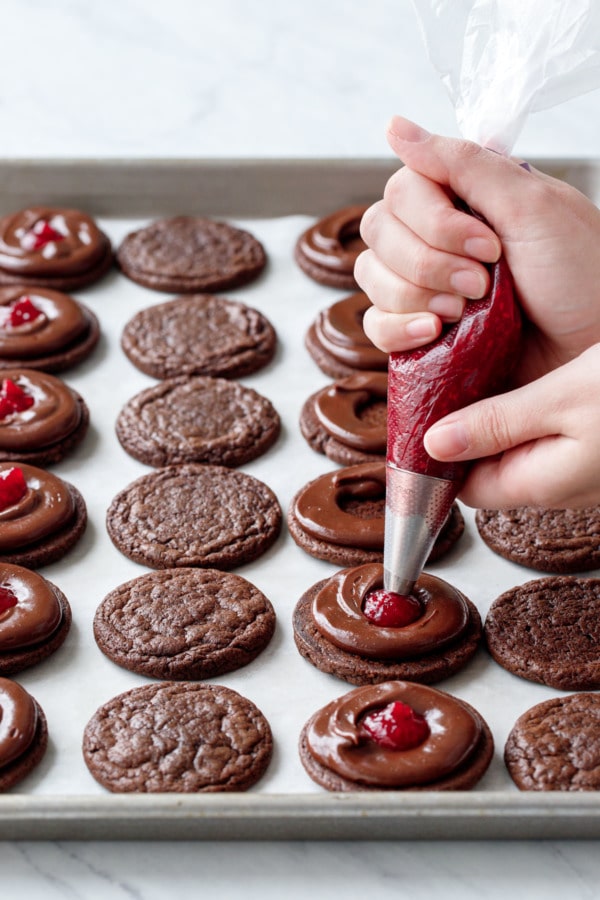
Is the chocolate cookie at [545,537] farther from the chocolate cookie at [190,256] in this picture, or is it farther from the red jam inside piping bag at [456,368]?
the chocolate cookie at [190,256]

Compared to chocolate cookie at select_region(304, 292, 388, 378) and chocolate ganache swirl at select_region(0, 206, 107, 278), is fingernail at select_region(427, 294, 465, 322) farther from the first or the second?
chocolate ganache swirl at select_region(0, 206, 107, 278)

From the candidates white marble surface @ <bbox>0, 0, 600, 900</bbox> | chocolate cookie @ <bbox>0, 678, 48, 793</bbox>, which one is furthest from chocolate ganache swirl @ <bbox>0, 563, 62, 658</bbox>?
white marble surface @ <bbox>0, 0, 600, 900</bbox>

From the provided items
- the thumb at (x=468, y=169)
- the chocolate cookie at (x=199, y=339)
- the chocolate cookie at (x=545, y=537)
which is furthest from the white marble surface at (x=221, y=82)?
the thumb at (x=468, y=169)

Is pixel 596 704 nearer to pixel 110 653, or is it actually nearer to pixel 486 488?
pixel 486 488

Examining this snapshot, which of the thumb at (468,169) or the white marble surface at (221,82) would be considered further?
the white marble surface at (221,82)

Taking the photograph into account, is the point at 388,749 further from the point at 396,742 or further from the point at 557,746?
the point at 557,746

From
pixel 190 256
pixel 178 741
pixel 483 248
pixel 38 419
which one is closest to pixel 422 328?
pixel 483 248
